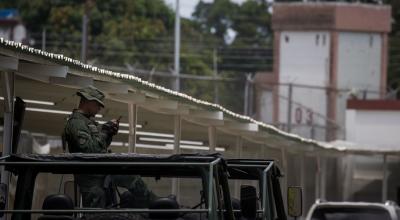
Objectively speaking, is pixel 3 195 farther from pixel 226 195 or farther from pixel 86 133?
pixel 226 195

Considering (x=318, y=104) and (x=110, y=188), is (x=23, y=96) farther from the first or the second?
(x=318, y=104)

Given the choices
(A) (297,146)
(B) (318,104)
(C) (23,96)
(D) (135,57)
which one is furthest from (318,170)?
(D) (135,57)

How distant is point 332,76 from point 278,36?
3.36m

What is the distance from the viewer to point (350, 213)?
1933cm

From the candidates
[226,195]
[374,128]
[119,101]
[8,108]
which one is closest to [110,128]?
[8,108]

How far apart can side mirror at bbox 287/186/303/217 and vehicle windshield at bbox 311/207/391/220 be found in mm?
8525

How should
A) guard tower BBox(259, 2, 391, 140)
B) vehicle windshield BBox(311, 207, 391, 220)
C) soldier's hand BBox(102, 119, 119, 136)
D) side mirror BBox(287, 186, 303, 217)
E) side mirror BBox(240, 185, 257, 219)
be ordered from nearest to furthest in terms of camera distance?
side mirror BBox(240, 185, 257, 219) < side mirror BBox(287, 186, 303, 217) < soldier's hand BBox(102, 119, 119, 136) < vehicle windshield BBox(311, 207, 391, 220) < guard tower BBox(259, 2, 391, 140)

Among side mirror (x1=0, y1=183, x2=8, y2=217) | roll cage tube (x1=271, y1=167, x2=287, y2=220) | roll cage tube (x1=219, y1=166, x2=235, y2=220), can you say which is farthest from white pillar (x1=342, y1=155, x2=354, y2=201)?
side mirror (x1=0, y1=183, x2=8, y2=217)

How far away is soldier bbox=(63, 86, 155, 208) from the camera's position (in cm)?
911

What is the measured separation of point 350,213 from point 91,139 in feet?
31.6

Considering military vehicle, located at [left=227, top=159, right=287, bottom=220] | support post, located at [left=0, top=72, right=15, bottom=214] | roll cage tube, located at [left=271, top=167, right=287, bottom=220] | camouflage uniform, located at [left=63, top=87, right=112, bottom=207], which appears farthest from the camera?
support post, located at [left=0, top=72, right=15, bottom=214]

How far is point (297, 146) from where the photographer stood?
26.7 m

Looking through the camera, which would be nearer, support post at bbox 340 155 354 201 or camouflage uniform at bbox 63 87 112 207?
camouflage uniform at bbox 63 87 112 207

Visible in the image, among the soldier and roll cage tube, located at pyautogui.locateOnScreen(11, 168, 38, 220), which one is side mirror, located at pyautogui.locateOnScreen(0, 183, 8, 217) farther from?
the soldier
